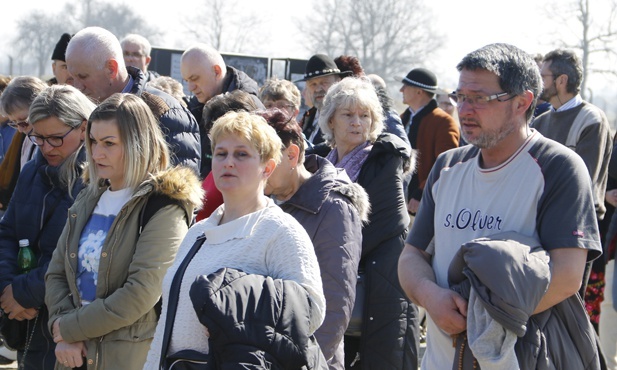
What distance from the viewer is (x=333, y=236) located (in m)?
3.63

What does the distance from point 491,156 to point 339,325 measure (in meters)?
0.97

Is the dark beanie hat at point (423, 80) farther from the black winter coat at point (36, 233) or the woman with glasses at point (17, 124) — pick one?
the black winter coat at point (36, 233)

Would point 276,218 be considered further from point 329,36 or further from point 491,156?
point 329,36

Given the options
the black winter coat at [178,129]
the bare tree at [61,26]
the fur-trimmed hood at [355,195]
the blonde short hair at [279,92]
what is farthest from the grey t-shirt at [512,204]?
the bare tree at [61,26]

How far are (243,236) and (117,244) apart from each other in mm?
964

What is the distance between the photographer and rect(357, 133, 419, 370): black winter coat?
177 inches

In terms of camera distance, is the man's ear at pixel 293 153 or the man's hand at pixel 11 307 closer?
the man's ear at pixel 293 153

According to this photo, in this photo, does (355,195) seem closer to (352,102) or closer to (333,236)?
(333,236)

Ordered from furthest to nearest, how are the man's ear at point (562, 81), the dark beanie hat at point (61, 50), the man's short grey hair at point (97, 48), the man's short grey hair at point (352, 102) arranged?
1. the dark beanie hat at point (61, 50)
2. the man's ear at point (562, 81)
3. the man's short grey hair at point (97, 48)
4. the man's short grey hair at point (352, 102)

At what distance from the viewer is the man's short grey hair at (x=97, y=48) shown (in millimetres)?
5336

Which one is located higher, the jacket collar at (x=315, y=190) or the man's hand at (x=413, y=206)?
the jacket collar at (x=315, y=190)

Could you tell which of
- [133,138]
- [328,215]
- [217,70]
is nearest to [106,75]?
[217,70]

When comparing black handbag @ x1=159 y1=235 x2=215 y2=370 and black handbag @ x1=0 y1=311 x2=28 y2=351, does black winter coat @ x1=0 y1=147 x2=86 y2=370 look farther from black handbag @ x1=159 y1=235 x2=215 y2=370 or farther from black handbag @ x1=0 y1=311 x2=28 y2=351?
black handbag @ x1=159 y1=235 x2=215 y2=370

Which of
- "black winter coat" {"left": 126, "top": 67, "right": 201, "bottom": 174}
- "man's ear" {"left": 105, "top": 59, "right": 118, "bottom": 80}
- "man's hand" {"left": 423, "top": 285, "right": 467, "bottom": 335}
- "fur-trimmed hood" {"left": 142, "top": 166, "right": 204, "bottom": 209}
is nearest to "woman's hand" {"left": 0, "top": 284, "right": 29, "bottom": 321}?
"fur-trimmed hood" {"left": 142, "top": 166, "right": 204, "bottom": 209}
